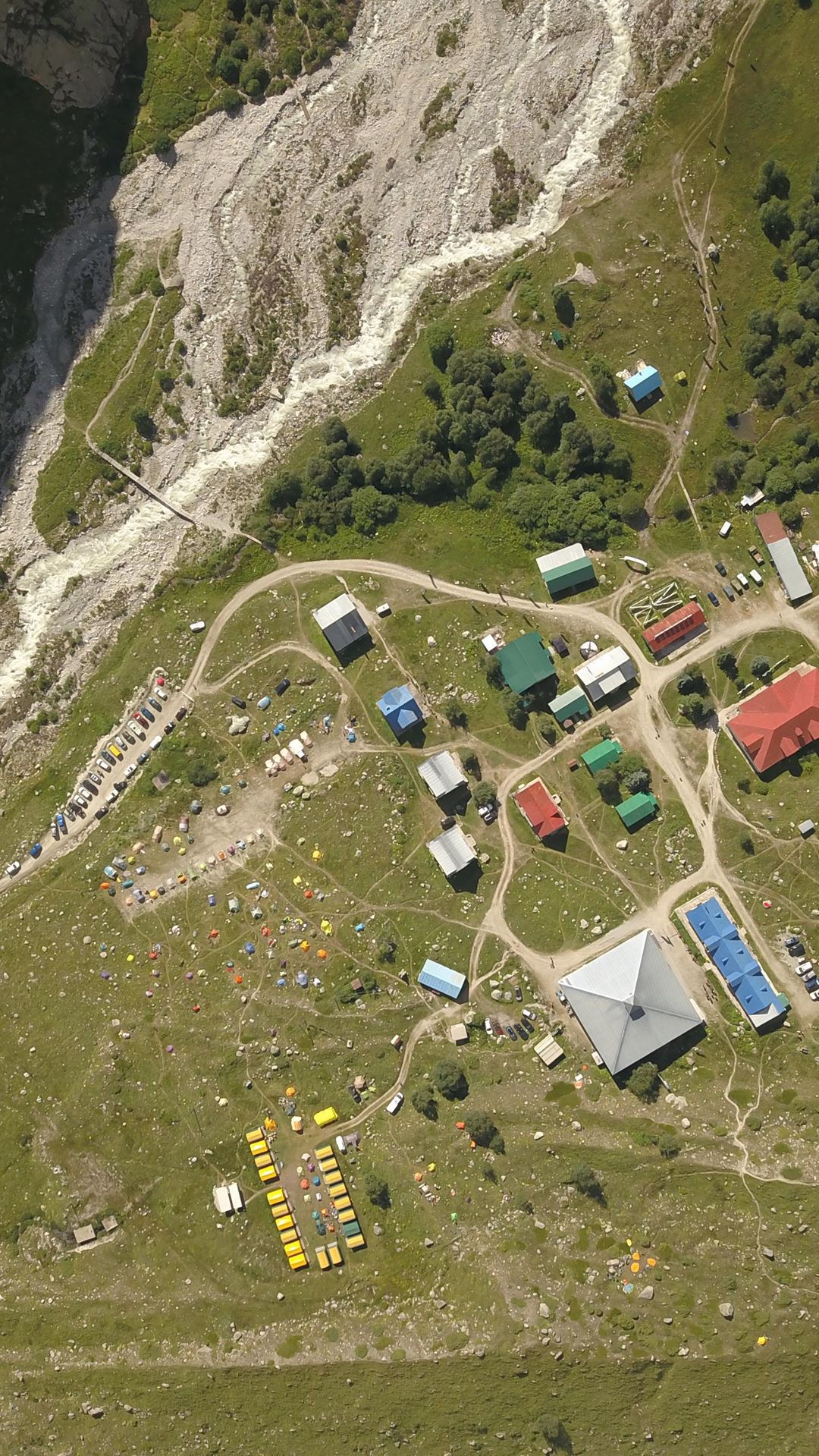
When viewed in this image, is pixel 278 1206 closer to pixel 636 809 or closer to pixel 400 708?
pixel 400 708

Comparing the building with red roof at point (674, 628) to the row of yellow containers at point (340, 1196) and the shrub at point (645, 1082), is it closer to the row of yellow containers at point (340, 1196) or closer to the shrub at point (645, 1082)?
the shrub at point (645, 1082)

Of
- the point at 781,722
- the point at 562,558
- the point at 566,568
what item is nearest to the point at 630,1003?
the point at 781,722

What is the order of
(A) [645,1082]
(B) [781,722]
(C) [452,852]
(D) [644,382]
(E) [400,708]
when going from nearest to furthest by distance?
(A) [645,1082], (B) [781,722], (C) [452,852], (E) [400,708], (D) [644,382]

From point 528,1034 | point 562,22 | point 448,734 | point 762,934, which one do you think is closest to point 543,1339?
point 528,1034

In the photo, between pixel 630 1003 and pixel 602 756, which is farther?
pixel 602 756

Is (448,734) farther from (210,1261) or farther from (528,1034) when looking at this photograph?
(210,1261)

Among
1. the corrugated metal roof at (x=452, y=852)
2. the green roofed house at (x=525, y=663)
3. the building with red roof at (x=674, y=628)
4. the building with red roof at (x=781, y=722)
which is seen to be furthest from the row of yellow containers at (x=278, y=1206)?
the building with red roof at (x=674, y=628)
